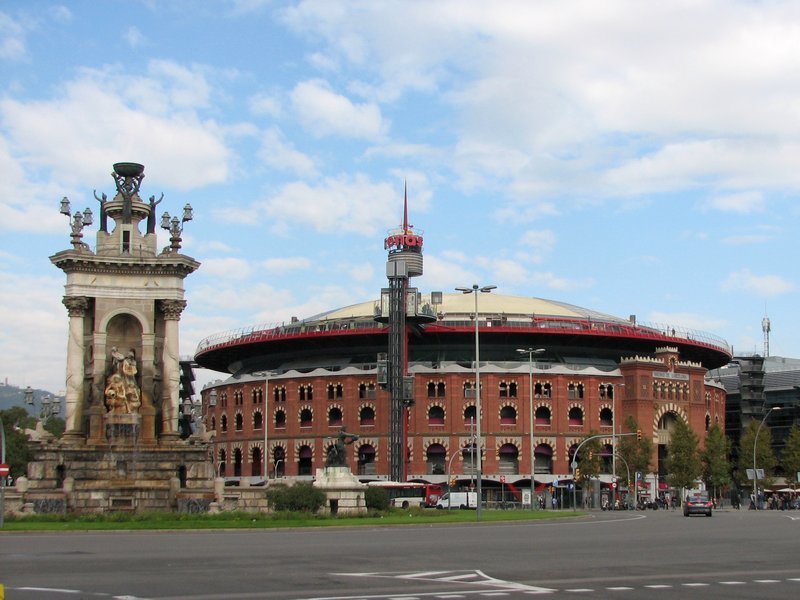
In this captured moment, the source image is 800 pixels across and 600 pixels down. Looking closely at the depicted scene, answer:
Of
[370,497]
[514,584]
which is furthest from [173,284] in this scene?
[514,584]

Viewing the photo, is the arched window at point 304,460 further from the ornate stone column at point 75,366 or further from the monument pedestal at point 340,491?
the monument pedestal at point 340,491

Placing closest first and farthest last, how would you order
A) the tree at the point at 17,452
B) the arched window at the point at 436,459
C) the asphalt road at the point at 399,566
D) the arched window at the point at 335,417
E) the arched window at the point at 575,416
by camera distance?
the asphalt road at the point at 399,566, the tree at the point at 17,452, the arched window at the point at 436,459, the arched window at the point at 575,416, the arched window at the point at 335,417

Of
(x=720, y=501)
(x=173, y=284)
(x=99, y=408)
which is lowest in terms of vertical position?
(x=720, y=501)

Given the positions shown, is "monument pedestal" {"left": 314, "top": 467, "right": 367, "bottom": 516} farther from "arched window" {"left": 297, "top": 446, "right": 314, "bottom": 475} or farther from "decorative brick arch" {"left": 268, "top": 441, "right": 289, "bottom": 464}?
"decorative brick arch" {"left": 268, "top": 441, "right": 289, "bottom": 464}

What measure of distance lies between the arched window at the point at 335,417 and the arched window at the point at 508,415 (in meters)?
16.0

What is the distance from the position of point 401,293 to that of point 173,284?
46.9 m

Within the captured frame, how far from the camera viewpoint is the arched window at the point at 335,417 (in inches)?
4715

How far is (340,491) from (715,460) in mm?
70832

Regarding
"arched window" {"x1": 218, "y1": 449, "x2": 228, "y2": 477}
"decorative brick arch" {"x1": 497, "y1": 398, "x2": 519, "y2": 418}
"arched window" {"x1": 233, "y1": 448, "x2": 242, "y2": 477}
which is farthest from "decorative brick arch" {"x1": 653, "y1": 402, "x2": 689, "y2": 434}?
"arched window" {"x1": 218, "y1": 449, "x2": 228, "y2": 477}

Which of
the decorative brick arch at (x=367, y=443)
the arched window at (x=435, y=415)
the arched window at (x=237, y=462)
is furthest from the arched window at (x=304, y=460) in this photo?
the arched window at (x=435, y=415)

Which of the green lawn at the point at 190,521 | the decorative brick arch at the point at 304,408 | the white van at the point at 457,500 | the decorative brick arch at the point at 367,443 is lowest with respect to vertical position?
the white van at the point at 457,500

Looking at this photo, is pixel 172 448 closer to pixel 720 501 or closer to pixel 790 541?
pixel 790 541

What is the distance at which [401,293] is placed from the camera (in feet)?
354

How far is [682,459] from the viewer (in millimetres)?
111312
